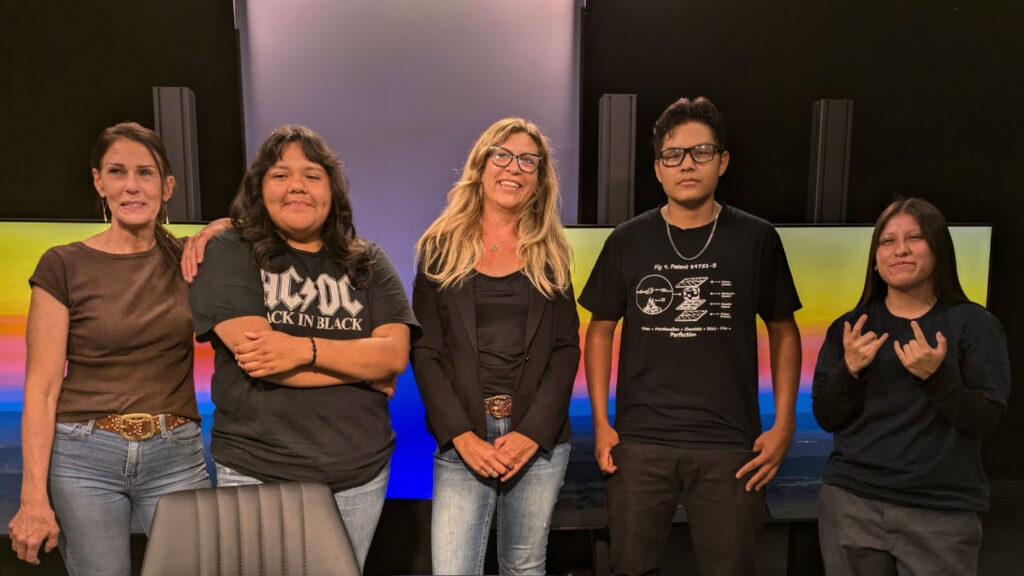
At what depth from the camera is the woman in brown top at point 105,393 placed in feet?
5.94

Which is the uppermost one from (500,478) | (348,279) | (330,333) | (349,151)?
(349,151)

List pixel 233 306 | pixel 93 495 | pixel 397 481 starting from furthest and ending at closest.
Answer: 1. pixel 397 481
2. pixel 93 495
3. pixel 233 306

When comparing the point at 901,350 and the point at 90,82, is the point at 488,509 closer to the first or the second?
the point at 901,350

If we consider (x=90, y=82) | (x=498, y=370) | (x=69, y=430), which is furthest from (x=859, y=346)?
(x=90, y=82)

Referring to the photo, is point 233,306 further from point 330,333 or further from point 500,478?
point 500,478

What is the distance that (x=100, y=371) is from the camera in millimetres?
1850

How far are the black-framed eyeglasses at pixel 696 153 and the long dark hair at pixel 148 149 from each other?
157 cm

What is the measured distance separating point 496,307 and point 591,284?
0.40m

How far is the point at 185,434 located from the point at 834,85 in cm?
303

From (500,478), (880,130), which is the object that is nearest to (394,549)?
(500,478)

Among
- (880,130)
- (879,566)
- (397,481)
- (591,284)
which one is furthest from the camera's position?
(880,130)

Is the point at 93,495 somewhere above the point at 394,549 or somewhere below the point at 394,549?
above

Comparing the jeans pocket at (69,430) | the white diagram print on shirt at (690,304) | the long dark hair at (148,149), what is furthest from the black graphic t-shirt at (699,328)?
the jeans pocket at (69,430)

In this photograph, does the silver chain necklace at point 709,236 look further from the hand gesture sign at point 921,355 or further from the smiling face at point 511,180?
the hand gesture sign at point 921,355
